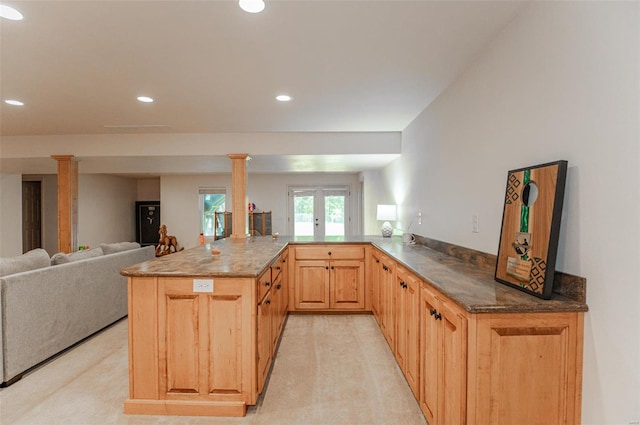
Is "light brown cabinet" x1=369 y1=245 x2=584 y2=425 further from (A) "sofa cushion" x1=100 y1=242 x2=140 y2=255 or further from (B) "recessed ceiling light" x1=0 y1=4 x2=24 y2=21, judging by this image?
(A) "sofa cushion" x1=100 y1=242 x2=140 y2=255

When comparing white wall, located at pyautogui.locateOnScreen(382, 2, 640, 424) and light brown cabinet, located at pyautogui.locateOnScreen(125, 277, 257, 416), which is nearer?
white wall, located at pyautogui.locateOnScreen(382, 2, 640, 424)

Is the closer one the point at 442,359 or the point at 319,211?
the point at 442,359

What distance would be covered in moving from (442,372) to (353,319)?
2.27m

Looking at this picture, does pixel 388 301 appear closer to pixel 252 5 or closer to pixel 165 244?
pixel 252 5

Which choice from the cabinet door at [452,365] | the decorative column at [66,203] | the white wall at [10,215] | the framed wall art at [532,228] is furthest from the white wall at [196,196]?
the cabinet door at [452,365]

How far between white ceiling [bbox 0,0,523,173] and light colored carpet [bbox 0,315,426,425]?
7.82 ft

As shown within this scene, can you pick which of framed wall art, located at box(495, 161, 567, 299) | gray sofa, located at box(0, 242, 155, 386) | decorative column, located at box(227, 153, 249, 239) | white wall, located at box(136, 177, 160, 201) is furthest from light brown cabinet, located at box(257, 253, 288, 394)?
white wall, located at box(136, 177, 160, 201)

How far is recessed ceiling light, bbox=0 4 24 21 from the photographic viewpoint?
69.5 inches

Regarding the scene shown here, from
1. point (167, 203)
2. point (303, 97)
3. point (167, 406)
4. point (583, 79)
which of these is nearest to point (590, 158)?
point (583, 79)

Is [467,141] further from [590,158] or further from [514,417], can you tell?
[514,417]

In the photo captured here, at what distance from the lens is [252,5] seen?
173 cm

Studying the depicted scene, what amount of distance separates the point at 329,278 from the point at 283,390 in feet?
5.75

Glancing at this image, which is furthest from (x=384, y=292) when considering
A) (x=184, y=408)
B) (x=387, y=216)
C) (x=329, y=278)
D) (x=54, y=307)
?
(x=54, y=307)

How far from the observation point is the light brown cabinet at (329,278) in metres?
3.93
